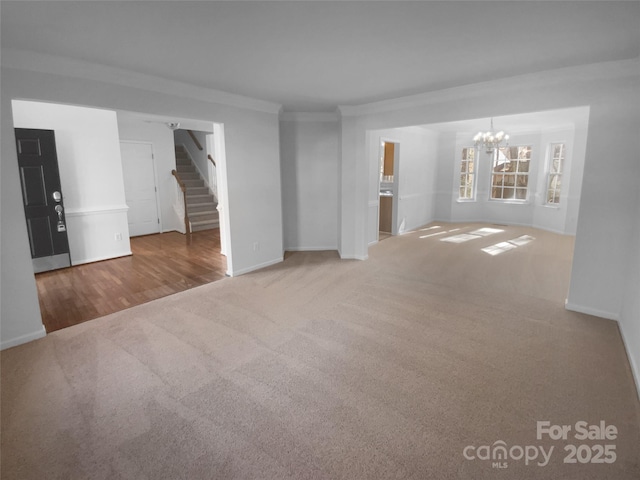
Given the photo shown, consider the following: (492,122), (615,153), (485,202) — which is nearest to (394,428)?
(615,153)

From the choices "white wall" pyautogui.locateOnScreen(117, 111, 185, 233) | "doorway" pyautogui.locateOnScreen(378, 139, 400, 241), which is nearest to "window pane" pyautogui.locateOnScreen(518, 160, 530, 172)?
"doorway" pyautogui.locateOnScreen(378, 139, 400, 241)

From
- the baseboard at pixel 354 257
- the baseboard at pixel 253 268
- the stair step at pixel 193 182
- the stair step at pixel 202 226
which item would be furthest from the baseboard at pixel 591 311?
the stair step at pixel 193 182

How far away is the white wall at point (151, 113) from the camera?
2.78 meters

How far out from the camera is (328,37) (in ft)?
8.05

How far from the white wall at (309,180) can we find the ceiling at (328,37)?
82.5 inches

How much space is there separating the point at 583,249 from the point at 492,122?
16.3ft

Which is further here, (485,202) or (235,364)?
(485,202)

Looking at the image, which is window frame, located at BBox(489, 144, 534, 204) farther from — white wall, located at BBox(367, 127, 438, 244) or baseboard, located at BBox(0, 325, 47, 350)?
baseboard, located at BBox(0, 325, 47, 350)

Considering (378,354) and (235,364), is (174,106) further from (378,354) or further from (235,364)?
(378,354)

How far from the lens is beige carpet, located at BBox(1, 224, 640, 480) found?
1772mm

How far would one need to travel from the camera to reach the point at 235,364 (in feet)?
8.65

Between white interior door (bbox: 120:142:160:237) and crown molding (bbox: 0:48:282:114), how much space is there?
4.18m

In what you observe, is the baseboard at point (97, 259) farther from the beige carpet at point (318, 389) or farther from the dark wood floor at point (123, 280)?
the beige carpet at point (318, 389)

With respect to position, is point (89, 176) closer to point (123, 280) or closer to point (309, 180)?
point (123, 280)
